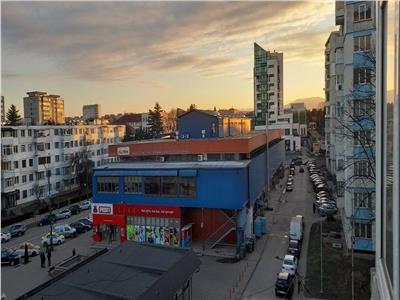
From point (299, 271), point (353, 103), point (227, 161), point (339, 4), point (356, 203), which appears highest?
point (339, 4)

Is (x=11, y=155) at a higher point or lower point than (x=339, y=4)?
lower

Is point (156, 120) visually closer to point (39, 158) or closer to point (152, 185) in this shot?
point (39, 158)

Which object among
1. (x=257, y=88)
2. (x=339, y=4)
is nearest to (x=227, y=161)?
(x=339, y=4)

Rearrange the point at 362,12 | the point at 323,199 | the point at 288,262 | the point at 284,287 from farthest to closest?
1. the point at 323,199
2. the point at 362,12
3. the point at 288,262
4. the point at 284,287

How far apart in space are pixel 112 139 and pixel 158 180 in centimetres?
3141

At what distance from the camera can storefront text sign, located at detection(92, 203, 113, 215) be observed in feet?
72.0

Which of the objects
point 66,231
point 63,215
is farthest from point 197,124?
point 63,215

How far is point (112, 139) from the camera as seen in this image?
50.4 meters

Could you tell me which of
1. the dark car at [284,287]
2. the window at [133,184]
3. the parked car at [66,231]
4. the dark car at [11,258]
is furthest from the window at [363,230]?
the dark car at [11,258]

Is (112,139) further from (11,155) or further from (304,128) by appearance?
(304,128)

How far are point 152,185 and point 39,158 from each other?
18858 mm

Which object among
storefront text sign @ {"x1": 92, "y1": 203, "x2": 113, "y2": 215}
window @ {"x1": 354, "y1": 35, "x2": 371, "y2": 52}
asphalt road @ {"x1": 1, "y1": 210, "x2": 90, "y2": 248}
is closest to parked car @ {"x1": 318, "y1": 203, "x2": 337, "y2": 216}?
window @ {"x1": 354, "y1": 35, "x2": 371, "y2": 52}

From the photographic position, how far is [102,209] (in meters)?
22.2

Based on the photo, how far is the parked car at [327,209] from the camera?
2461 cm
